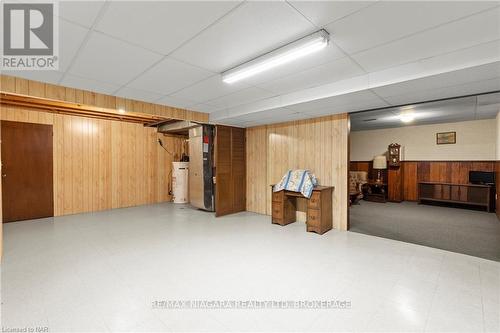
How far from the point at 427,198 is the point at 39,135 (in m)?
10.4

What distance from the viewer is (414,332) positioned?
5.83ft

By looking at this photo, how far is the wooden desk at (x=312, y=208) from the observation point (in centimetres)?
418

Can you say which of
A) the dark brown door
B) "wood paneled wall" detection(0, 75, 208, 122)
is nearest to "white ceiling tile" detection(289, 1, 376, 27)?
"wood paneled wall" detection(0, 75, 208, 122)

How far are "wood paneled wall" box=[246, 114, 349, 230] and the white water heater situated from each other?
2.36m

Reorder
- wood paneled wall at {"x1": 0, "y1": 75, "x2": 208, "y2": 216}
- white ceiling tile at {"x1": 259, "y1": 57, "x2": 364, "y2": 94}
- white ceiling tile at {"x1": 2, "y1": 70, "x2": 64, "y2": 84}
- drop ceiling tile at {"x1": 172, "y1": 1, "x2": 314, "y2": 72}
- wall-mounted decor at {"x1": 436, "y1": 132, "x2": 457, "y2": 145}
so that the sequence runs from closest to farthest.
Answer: drop ceiling tile at {"x1": 172, "y1": 1, "x2": 314, "y2": 72}, white ceiling tile at {"x1": 259, "y1": 57, "x2": 364, "y2": 94}, white ceiling tile at {"x1": 2, "y1": 70, "x2": 64, "y2": 84}, wood paneled wall at {"x1": 0, "y1": 75, "x2": 208, "y2": 216}, wall-mounted decor at {"x1": 436, "y1": 132, "x2": 457, "y2": 145}

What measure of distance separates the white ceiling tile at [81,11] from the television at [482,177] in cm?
874

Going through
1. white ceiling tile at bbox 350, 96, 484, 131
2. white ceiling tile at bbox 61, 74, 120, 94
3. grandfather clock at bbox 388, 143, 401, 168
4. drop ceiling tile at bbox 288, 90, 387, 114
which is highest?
white ceiling tile at bbox 350, 96, 484, 131

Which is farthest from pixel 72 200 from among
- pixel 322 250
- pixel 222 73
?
pixel 322 250

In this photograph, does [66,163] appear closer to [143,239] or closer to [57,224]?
[57,224]

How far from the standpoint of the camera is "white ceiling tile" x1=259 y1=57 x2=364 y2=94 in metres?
2.72

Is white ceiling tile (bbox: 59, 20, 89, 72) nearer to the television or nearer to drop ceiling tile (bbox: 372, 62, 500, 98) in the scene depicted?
drop ceiling tile (bbox: 372, 62, 500, 98)

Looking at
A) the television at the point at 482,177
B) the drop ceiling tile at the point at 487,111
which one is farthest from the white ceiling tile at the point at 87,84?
the television at the point at 482,177

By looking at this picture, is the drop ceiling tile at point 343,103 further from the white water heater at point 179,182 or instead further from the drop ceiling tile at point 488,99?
the white water heater at point 179,182

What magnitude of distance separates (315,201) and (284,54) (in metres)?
2.71
